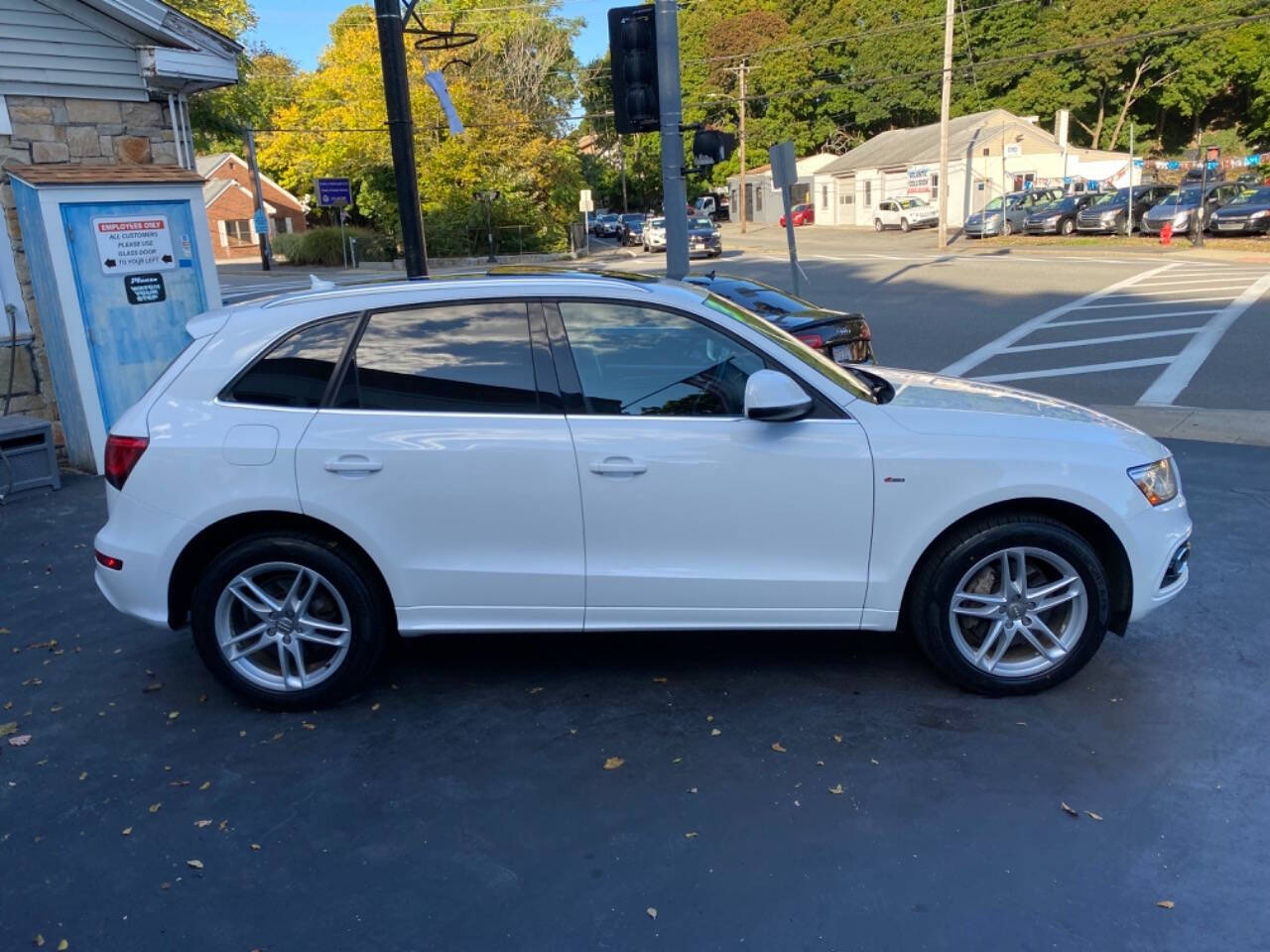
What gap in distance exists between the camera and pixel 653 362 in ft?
13.3

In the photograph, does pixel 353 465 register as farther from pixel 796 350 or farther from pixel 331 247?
pixel 331 247

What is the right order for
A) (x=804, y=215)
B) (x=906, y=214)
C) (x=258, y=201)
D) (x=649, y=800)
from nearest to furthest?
(x=649, y=800) < (x=258, y=201) < (x=906, y=214) < (x=804, y=215)

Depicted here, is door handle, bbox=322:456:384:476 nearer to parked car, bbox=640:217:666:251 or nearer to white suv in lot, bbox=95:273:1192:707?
white suv in lot, bbox=95:273:1192:707

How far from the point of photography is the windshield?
4090mm

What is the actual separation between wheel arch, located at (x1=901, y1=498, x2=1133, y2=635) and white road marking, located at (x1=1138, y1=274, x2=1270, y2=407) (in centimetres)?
689

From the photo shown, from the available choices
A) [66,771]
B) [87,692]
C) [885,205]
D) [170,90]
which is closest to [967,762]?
[66,771]

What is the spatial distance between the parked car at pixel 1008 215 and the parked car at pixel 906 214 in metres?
A: 7.86

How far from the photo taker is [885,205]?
51844mm

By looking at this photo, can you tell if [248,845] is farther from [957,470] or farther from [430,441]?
[957,470]

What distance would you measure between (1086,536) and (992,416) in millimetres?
637

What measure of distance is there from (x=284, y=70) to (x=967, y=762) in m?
60.6

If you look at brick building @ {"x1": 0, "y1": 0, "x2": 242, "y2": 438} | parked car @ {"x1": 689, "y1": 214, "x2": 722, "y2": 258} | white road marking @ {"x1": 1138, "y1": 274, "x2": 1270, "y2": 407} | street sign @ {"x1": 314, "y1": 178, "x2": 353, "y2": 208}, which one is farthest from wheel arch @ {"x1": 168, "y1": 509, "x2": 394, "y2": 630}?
parked car @ {"x1": 689, "y1": 214, "x2": 722, "y2": 258}

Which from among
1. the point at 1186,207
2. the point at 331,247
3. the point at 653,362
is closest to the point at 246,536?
the point at 653,362

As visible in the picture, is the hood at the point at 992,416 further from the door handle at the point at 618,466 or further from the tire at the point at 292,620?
the tire at the point at 292,620
